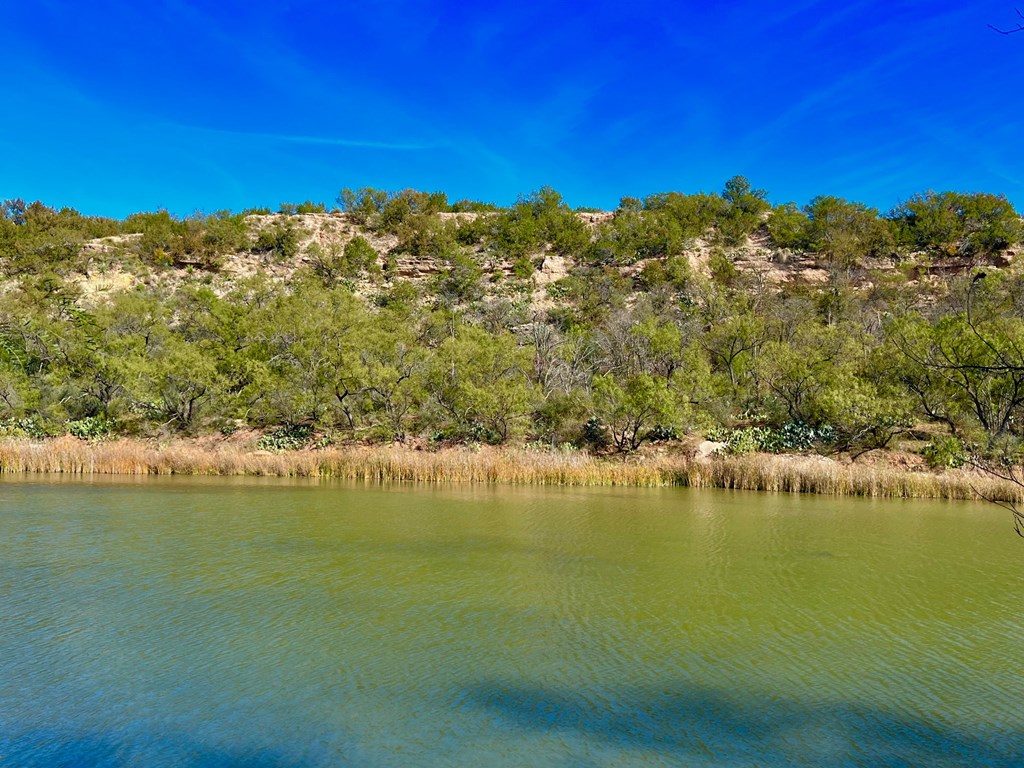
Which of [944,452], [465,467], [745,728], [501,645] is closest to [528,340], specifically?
[465,467]

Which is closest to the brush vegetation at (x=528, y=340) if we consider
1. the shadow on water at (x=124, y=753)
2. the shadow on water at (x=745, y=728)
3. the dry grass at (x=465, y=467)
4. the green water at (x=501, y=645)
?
the dry grass at (x=465, y=467)

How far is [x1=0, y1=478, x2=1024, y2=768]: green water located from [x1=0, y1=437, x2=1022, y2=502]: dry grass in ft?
22.8

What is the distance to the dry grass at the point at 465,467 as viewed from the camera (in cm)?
2159

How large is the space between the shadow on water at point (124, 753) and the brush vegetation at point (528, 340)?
337 inches

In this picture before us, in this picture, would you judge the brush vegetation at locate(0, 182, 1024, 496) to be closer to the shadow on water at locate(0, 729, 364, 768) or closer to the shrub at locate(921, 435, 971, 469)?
the shrub at locate(921, 435, 971, 469)

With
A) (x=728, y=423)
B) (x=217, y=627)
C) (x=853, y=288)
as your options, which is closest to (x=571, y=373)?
(x=728, y=423)

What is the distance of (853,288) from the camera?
1898 inches

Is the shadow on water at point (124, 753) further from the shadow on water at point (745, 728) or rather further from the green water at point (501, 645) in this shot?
the shadow on water at point (745, 728)

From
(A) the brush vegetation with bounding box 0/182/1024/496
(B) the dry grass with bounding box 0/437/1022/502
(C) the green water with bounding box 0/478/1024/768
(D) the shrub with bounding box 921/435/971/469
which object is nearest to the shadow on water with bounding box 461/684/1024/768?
(C) the green water with bounding box 0/478/1024/768

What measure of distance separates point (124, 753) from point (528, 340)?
119 feet

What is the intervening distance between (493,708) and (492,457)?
18.4m

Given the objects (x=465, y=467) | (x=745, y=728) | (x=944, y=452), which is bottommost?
(x=745, y=728)

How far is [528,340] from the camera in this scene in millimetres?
40625

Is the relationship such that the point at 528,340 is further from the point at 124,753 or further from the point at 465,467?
the point at 124,753
